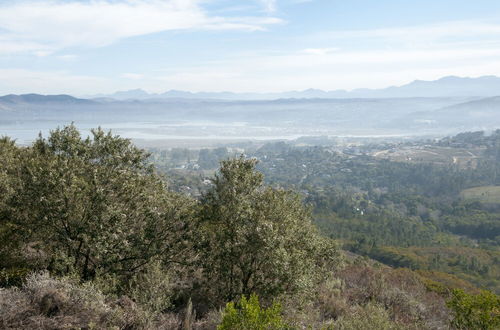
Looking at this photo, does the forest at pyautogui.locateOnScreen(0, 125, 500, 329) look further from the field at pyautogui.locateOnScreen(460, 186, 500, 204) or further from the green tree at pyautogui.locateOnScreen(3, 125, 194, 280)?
the field at pyautogui.locateOnScreen(460, 186, 500, 204)

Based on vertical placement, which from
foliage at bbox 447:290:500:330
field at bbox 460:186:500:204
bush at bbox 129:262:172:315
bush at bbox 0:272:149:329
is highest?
bush at bbox 0:272:149:329

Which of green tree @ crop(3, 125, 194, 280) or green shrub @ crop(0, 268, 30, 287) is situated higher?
green tree @ crop(3, 125, 194, 280)

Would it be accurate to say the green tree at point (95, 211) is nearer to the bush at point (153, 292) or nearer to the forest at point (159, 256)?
the forest at point (159, 256)

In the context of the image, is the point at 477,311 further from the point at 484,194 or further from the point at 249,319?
the point at 484,194

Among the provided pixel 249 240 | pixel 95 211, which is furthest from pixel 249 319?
pixel 95 211

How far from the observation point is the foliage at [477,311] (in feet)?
27.4

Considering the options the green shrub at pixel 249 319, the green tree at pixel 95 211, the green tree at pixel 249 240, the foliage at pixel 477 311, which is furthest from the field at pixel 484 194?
the green shrub at pixel 249 319

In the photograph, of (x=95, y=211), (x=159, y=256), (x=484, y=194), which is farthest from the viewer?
(x=484, y=194)

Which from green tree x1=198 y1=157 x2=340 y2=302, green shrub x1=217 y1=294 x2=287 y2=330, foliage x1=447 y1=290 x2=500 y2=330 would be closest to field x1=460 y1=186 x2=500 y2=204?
foliage x1=447 y1=290 x2=500 y2=330

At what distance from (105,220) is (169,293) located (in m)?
2.21

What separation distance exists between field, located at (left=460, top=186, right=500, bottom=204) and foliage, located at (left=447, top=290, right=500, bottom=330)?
99.7 m

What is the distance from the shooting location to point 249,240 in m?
9.01

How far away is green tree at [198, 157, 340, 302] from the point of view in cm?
873

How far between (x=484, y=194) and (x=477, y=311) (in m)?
110
